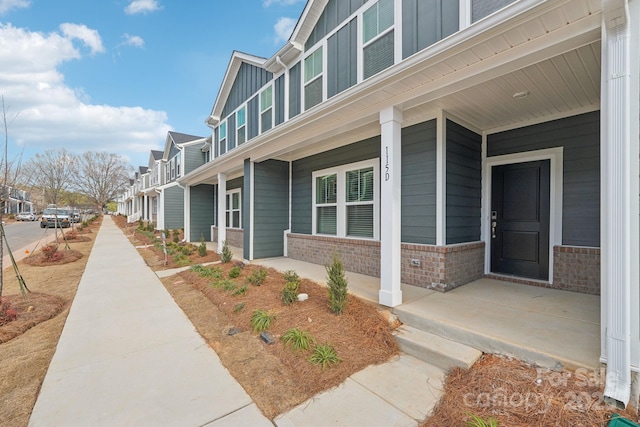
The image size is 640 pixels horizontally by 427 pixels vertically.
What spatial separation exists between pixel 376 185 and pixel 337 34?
3.08 metres

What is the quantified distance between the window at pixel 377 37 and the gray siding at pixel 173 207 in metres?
15.4

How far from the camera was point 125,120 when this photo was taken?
2981 centimetres

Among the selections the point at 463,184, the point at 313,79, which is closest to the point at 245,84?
the point at 313,79

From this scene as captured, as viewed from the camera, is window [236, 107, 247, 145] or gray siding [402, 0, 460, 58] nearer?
gray siding [402, 0, 460, 58]

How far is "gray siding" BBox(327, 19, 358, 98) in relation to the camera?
4.98 meters

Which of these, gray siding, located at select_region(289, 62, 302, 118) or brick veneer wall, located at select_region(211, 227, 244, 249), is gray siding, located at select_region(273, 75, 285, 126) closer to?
gray siding, located at select_region(289, 62, 302, 118)

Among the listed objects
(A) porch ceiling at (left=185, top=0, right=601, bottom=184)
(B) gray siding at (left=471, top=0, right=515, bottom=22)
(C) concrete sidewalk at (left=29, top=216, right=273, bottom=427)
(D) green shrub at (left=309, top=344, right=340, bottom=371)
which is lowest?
(C) concrete sidewalk at (left=29, top=216, right=273, bottom=427)

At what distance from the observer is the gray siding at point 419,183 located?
442 cm

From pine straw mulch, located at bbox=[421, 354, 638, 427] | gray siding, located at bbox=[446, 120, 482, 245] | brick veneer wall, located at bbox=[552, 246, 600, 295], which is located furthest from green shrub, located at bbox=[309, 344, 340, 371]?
brick veneer wall, located at bbox=[552, 246, 600, 295]

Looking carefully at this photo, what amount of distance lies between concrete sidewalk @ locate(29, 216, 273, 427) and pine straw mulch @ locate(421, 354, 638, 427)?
4.77 ft

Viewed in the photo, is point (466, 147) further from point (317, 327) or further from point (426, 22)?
point (317, 327)

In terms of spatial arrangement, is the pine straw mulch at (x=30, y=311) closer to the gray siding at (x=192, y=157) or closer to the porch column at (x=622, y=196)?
the porch column at (x=622, y=196)

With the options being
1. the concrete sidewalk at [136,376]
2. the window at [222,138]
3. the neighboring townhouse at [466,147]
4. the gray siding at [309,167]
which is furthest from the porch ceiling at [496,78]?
the window at [222,138]

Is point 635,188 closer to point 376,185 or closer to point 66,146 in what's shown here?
point 376,185
